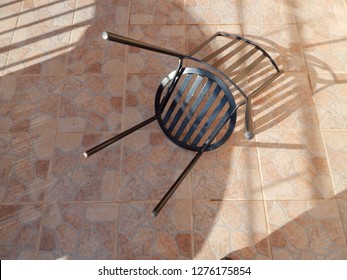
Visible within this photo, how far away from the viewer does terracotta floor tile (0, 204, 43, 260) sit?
70.0 inches

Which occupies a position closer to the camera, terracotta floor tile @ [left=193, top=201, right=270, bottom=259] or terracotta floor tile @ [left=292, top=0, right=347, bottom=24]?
terracotta floor tile @ [left=193, top=201, right=270, bottom=259]

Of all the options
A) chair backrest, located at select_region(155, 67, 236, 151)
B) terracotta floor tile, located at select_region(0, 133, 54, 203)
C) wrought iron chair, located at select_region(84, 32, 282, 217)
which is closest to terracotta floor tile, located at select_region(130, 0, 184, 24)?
wrought iron chair, located at select_region(84, 32, 282, 217)

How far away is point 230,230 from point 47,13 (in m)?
2.12

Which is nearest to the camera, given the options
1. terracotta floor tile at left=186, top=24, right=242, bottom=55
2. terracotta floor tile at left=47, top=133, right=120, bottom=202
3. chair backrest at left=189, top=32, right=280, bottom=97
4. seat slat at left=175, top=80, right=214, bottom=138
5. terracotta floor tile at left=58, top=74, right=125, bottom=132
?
seat slat at left=175, top=80, right=214, bottom=138

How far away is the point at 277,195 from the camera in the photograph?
6.28 ft

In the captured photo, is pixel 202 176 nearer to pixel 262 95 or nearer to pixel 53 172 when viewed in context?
pixel 262 95

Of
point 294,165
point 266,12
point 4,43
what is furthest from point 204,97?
point 4,43

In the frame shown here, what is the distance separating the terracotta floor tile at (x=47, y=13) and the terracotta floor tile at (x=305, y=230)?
203 centimetres

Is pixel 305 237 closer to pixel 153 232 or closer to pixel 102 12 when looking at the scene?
pixel 153 232

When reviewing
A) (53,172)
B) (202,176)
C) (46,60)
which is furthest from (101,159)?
(46,60)

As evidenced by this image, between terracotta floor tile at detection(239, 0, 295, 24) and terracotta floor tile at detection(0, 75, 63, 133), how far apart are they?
1.50 metres

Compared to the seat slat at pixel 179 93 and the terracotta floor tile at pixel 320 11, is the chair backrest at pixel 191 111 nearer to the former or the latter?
the seat slat at pixel 179 93

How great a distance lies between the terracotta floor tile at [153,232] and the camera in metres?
1.79

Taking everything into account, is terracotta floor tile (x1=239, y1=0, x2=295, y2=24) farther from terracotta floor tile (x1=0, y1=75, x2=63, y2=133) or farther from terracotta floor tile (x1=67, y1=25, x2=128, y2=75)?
terracotta floor tile (x1=0, y1=75, x2=63, y2=133)
